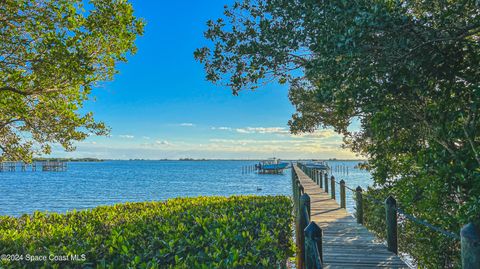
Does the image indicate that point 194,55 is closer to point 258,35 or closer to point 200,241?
point 258,35

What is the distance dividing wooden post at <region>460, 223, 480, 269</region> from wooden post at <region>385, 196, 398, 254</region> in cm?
383

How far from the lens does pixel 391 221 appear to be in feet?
24.1

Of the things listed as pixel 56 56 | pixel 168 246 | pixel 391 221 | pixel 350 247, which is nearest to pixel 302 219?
pixel 168 246

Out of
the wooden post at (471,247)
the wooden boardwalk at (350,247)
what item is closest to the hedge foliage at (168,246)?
the wooden boardwalk at (350,247)

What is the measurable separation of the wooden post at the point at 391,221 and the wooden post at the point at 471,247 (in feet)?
12.6

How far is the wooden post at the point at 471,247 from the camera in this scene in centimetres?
336

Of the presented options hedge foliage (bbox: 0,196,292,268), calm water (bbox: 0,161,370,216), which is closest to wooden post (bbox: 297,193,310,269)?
hedge foliage (bbox: 0,196,292,268)

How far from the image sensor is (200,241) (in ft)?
20.5

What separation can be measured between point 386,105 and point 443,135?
114 centimetres

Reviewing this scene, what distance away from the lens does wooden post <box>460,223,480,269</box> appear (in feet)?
11.0

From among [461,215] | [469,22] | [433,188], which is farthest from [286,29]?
[461,215]

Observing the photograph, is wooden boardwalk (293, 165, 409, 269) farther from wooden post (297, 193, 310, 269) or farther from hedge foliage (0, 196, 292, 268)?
hedge foliage (0, 196, 292, 268)

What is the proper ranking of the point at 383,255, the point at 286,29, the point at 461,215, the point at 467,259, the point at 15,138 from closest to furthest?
the point at 467,259 < the point at 461,215 < the point at 383,255 < the point at 286,29 < the point at 15,138

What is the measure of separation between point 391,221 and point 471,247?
4.12m
